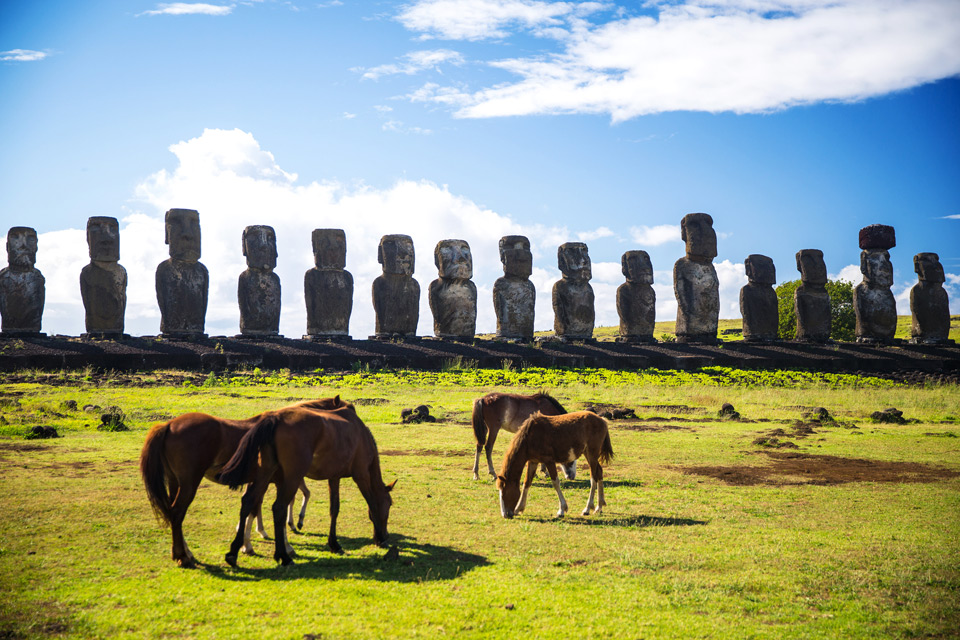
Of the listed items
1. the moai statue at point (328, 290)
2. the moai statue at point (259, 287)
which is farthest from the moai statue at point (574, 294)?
the moai statue at point (259, 287)

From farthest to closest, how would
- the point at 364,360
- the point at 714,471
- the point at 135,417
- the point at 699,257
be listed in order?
the point at 699,257, the point at 364,360, the point at 135,417, the point at 714,471

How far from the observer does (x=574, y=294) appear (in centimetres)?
3481

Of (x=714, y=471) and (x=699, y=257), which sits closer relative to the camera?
(x=714, y=471)

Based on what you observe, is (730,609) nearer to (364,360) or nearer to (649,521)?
(649,521)

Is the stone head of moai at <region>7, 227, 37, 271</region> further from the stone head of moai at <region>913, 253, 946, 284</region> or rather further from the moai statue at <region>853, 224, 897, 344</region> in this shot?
the stone head of moai at <region>913, 253, 946, 284</region>

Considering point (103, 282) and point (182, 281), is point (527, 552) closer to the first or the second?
point (182, 281)

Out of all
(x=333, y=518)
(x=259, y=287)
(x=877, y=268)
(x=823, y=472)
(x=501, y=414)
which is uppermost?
(x=877, y=268)

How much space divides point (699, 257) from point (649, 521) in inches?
1105

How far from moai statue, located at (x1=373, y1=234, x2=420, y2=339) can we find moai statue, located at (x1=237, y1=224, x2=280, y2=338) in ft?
13.6

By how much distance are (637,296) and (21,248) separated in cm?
2494

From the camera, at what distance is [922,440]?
16000 millimetres

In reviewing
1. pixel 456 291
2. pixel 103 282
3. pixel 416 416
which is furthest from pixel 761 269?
pixel 103 282

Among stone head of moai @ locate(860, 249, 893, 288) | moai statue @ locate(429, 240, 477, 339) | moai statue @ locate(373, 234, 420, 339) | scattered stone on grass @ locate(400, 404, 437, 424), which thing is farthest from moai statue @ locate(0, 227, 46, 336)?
stone head of moai @ locate(860, 249, 893, 288)

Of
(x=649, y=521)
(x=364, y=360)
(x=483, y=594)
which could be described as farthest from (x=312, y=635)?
(x=364, y=360)
